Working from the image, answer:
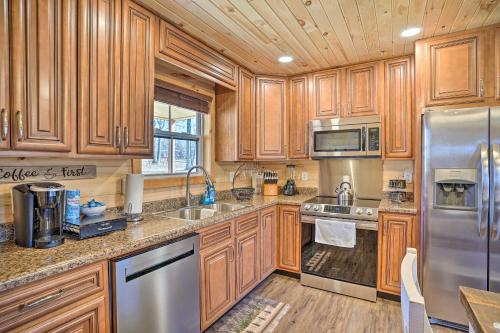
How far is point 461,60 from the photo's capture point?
2287 mm

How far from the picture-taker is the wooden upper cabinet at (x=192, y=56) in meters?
2.04

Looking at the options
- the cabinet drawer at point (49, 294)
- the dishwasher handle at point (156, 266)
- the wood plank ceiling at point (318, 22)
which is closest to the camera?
the cabinet drawer at point (49, 294)

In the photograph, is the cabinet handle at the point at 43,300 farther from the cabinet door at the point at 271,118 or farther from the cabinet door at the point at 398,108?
the cabinet door at the point at 398,108

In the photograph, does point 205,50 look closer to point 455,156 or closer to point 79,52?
point 79,52

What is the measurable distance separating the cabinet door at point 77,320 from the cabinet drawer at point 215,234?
0.75 m

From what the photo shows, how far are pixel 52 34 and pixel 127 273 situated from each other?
130 cm

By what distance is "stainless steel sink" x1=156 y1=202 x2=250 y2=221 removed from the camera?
2373mm

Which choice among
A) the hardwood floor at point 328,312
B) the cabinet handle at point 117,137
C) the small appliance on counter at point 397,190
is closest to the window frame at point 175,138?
the cabinet handle at point 117,137

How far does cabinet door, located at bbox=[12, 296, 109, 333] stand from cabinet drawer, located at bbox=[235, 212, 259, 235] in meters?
1.23

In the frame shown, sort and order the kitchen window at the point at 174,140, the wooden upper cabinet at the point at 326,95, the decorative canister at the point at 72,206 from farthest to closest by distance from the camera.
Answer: the wooden upper cabinet at the point at 326,95
the kitchen window at the point at 174,140
the decorative canister at the point at 72,206

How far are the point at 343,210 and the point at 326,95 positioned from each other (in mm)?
1374

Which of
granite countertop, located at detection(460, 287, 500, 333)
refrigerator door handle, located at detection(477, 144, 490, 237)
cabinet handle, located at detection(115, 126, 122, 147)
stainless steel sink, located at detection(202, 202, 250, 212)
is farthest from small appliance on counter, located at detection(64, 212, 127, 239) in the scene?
refrigerator door handle, located at detection(477, 144, 490, 237)

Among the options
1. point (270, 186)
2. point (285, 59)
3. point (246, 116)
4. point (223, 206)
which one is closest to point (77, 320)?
point (223, 206)

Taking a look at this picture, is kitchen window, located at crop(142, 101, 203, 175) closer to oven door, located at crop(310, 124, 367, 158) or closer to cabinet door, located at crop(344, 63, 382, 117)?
oven door, located at crop(310, 124, 367, 158)
